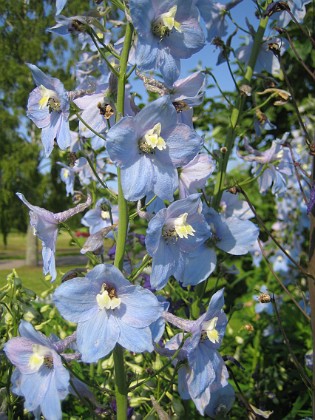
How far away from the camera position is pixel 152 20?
131cm

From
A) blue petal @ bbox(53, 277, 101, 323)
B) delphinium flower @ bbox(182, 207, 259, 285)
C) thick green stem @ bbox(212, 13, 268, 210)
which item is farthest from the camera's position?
thick green stem @ bbox(212, 13, 268, 210)

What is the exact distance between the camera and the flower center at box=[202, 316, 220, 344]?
140 centimetres

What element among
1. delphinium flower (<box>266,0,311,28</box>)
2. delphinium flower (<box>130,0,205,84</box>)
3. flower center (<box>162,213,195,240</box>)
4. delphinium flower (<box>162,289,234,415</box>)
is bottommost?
delphinium flower (<box>162,289,234,415</box>)

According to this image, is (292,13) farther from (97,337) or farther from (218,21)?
(97,337)

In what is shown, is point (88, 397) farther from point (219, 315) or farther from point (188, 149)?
point (188, 149)

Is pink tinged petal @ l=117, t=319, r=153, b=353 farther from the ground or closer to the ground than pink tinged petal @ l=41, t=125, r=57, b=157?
closer to the ground

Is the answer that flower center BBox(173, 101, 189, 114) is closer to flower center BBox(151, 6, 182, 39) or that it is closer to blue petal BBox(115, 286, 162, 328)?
flower center BBox(151, 6, 182, 39)

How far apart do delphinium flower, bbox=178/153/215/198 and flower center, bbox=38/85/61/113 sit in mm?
416

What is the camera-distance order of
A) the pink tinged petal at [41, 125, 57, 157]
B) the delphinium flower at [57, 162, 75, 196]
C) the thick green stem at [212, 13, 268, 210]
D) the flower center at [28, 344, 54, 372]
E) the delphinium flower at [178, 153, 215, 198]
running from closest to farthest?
the flower center at [28, 344, 54, 372] → the pink tinged petal at [41, 125, 57, 157] → the delphinium flower at [178, 153, 215, 198] → the thick green stem at [212, 13, 268, 210] → the delphinium flower at [57, 162, 75, 196]

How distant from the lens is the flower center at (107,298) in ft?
4.14

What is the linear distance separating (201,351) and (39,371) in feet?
1.48

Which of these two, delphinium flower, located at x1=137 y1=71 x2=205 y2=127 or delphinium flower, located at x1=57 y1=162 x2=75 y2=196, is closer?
delphinium flower, located at x1=137 y1=71 x2=205 y2=127

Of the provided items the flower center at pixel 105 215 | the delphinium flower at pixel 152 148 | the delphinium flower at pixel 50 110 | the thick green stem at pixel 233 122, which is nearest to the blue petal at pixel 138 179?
the delphinium flower at pixel 152 148

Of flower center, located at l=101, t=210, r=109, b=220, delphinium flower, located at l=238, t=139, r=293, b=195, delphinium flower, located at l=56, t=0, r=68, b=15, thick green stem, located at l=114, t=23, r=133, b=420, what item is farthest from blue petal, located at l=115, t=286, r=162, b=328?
delphinium flower, located at l=238, t=139, r=293, b=195
